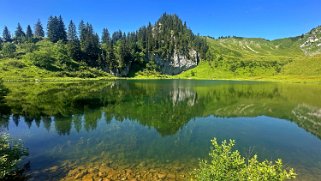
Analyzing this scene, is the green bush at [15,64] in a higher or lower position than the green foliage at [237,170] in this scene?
higher

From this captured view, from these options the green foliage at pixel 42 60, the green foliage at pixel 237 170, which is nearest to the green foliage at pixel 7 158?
the green foliage at pixel 237 170

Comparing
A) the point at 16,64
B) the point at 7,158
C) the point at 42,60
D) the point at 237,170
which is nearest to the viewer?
the point at 237,170

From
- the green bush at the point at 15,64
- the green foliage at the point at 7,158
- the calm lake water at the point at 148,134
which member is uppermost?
the green bush at the point at 15,64

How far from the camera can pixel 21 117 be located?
42.8 meters

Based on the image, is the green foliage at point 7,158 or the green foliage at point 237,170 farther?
the green foliage at point 7,158

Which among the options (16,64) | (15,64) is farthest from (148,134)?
(15,64)

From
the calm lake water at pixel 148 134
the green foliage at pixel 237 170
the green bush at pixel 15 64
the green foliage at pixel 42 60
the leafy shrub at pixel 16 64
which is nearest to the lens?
the green foliage at pixel 237 170

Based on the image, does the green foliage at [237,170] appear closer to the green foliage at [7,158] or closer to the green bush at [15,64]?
the green foliage at [7,158]

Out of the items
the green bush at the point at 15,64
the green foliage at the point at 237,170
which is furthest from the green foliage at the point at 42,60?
the green foliage at the point at 237,170

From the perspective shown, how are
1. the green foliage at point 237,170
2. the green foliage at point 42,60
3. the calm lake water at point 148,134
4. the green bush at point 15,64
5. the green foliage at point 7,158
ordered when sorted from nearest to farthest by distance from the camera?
the green foliage at point 237,170
the green foliage at point 7,158
the calm lake water at point 148,134
the green bush at point 15,64
the green foliage at point 42,60

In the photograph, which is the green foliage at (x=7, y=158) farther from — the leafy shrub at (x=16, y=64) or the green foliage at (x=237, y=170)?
the leafy shrub at (x=16, y=64)

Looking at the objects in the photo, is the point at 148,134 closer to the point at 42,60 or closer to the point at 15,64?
the point at 15,64

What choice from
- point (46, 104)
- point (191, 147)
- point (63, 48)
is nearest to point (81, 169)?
point (191, 147)

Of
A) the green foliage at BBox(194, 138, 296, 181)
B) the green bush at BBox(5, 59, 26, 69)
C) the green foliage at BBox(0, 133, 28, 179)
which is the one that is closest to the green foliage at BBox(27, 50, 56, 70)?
the green bush at BBox(5, 59, 26, 69)
